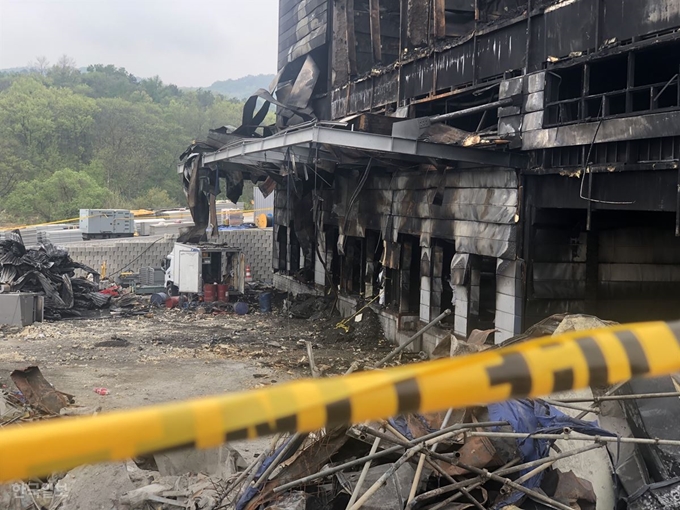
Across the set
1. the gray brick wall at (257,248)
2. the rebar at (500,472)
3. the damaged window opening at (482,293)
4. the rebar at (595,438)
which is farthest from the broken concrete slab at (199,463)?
the gray brick wall at (257,248)

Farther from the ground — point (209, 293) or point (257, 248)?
point (257, 248)

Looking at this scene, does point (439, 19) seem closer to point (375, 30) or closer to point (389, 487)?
point (375, 30)

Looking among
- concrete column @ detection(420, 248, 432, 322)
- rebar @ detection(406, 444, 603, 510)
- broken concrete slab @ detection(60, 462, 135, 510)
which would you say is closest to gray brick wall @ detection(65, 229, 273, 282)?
concrete column @ detection(420, 248, 432, 322)

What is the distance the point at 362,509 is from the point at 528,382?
401 centimetres

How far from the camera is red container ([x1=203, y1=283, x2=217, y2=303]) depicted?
23.8 meters

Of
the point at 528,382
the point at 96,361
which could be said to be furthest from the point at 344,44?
the point at 528,382

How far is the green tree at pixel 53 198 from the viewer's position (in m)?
54.2

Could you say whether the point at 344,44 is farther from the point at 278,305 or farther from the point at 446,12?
the point at 278,305

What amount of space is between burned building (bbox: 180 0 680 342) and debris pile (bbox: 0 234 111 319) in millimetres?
7075

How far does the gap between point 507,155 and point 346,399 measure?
11422 millimetres

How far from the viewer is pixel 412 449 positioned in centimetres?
464

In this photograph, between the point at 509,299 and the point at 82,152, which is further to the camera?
the point at 82,152

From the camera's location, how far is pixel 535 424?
585 centimetres

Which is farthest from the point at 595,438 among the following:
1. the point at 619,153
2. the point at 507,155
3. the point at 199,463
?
the point at 507,155
